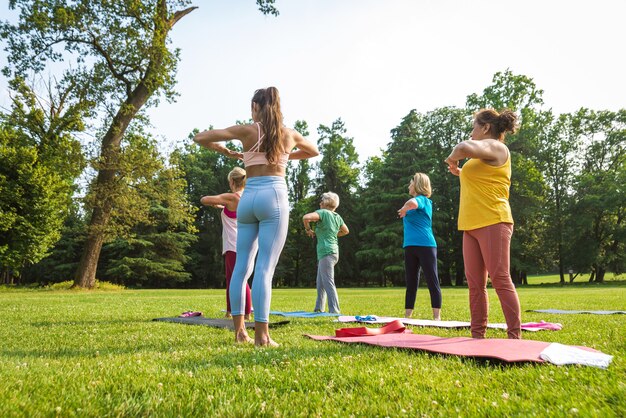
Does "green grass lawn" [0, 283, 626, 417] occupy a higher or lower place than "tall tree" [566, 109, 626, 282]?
lower

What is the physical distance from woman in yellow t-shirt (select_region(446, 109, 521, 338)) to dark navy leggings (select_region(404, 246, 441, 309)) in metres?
2.35

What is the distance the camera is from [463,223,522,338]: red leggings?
4.41 meters

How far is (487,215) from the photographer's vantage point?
454cm

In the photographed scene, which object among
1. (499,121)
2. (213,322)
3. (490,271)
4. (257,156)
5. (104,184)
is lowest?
(213,322)

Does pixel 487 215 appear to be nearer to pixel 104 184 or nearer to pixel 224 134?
pixel 224 134

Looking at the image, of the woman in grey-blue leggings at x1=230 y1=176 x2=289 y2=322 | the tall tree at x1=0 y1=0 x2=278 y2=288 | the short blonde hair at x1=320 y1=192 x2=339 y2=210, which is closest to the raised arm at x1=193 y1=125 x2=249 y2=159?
the woman in grey-blue leggings at x1=230 y1=176 x2=289 y2=322

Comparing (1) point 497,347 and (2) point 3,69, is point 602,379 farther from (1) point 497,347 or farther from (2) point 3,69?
(2) point 3,69

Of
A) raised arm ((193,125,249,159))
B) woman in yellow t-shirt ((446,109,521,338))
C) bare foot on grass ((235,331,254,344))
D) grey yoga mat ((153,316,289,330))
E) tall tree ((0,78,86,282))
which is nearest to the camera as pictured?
raised arm ((193,125,249,159))

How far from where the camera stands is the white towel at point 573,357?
3.03m

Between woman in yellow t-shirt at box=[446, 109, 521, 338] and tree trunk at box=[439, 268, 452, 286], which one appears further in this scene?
tree trunk at box=[439, 268, 452, 286]

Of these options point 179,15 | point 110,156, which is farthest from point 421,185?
point 179,15

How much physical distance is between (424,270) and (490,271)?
2.76 m

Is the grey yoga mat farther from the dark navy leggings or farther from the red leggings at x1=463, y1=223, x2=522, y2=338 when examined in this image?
the red leggings at x1=463, y1=223, x2=522, y2=338

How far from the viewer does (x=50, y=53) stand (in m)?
23.2
